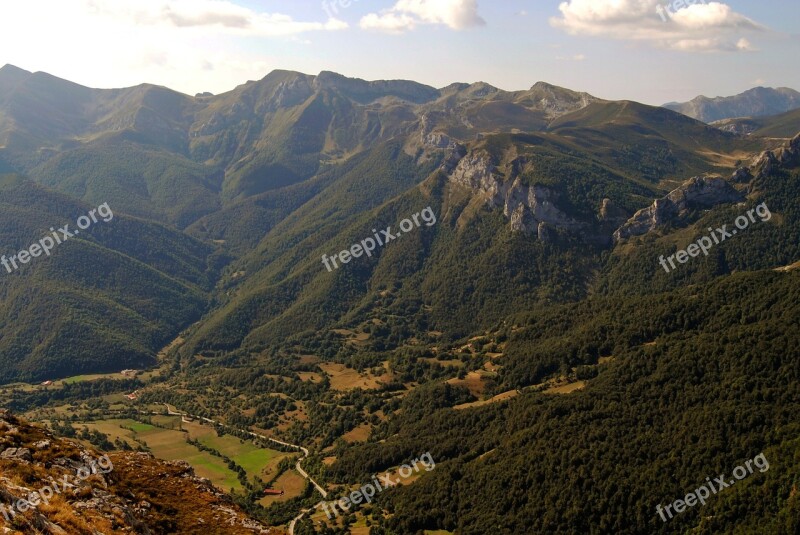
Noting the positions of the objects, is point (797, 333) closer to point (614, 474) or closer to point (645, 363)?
point (645, 363)

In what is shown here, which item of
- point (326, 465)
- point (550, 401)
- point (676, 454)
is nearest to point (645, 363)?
point (550, 401)

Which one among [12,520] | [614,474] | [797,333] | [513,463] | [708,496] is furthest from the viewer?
[797,333]

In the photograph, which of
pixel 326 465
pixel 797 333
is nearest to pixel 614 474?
pixel 797 333

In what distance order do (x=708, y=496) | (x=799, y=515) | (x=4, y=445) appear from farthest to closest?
(x=708, y=496)
(x=799, y=515)
(x=4, y=445)

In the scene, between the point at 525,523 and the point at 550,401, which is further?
the point at 550,401

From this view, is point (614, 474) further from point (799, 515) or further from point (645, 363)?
point (645, 363)

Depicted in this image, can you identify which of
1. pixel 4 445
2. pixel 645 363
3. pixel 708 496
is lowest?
pixel 708 496

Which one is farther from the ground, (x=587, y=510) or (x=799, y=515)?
(x=799, y=515)
